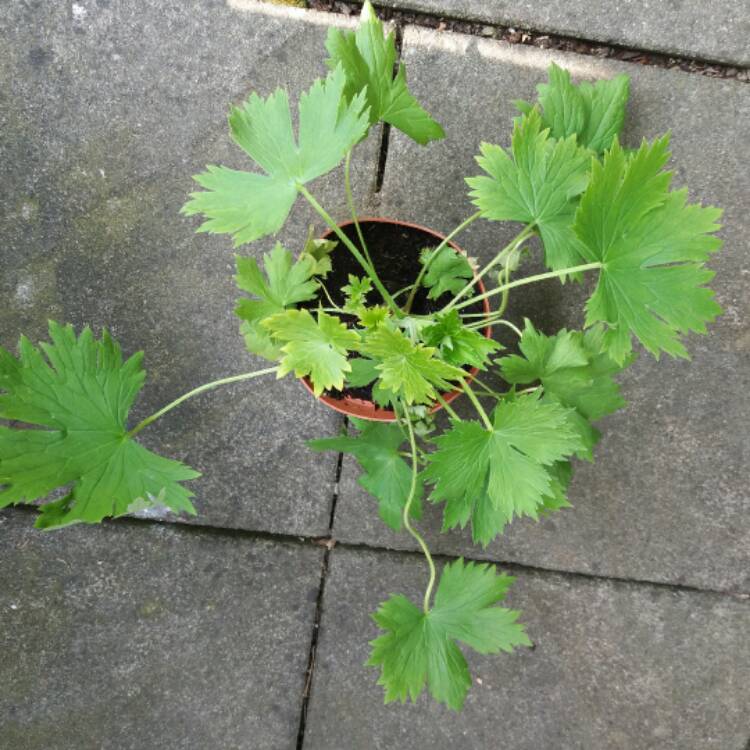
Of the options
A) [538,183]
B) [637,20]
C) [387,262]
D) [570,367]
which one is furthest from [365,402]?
[637,20]

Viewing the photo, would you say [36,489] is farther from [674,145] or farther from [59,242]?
[674,145]

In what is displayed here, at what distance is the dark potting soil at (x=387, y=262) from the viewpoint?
1250mm

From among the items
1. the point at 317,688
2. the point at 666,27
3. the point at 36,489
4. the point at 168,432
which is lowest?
the point at 317,688

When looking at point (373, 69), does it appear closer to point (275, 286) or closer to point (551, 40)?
point (275, 286)

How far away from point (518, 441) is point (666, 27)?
1.06 meters

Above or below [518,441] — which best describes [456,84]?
above

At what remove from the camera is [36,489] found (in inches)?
37.4

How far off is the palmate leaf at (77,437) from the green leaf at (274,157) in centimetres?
26

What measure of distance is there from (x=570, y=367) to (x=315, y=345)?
0.47 m

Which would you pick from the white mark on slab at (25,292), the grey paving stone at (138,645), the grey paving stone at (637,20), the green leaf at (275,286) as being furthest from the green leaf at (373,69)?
the grey paving stone at (138,645)

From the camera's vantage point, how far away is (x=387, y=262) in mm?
1267

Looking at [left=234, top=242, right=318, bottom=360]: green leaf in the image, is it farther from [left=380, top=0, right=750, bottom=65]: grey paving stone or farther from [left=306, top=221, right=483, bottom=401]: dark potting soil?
[left=380, top=0, right=750, bottom=65]: grey paving stone

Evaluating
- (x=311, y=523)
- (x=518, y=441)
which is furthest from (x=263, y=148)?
(x=311, y=523)

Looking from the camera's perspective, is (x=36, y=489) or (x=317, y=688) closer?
(x=36, y=489)
